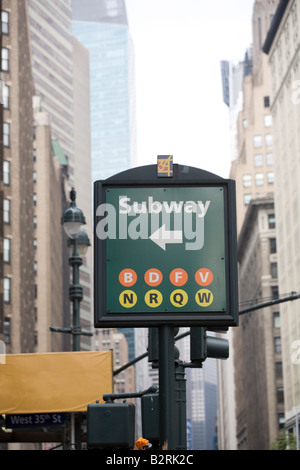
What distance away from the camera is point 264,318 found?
127 meters

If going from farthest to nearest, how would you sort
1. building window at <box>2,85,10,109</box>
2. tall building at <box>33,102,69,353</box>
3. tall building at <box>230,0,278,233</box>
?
tall building at <box>230,0,278,233</box>, tall building at <box>33,102,69,353</box>, building window at <box>2,85,10,109</box>

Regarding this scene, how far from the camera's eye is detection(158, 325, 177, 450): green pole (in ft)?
17.3

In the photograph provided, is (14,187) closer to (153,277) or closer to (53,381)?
(53,381)

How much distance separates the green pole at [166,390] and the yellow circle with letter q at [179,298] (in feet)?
0.57

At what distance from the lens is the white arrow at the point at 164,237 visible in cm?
544

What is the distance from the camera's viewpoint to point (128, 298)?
537 cm

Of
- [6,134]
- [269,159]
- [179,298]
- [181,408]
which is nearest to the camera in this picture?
[179,298]

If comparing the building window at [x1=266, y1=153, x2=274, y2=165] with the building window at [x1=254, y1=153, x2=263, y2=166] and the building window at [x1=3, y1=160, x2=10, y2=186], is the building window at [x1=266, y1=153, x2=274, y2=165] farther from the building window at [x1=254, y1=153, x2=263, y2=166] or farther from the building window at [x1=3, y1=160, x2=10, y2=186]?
the building window at [x1=3, y1=160, x2=10, y2=186]

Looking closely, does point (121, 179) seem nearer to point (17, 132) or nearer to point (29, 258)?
point (17, 132)

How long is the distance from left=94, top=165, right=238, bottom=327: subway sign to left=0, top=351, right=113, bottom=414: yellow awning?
10108mm

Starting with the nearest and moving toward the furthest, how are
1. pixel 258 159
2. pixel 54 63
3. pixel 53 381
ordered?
pixel 53 381
pixel 258 159
pixel 54 63

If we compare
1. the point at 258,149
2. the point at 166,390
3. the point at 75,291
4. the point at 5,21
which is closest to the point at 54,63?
the point at 258,149

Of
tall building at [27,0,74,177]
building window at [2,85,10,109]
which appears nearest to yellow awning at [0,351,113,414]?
building window at [2,85,10,109]

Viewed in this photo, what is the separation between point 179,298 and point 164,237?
1.21 feet
